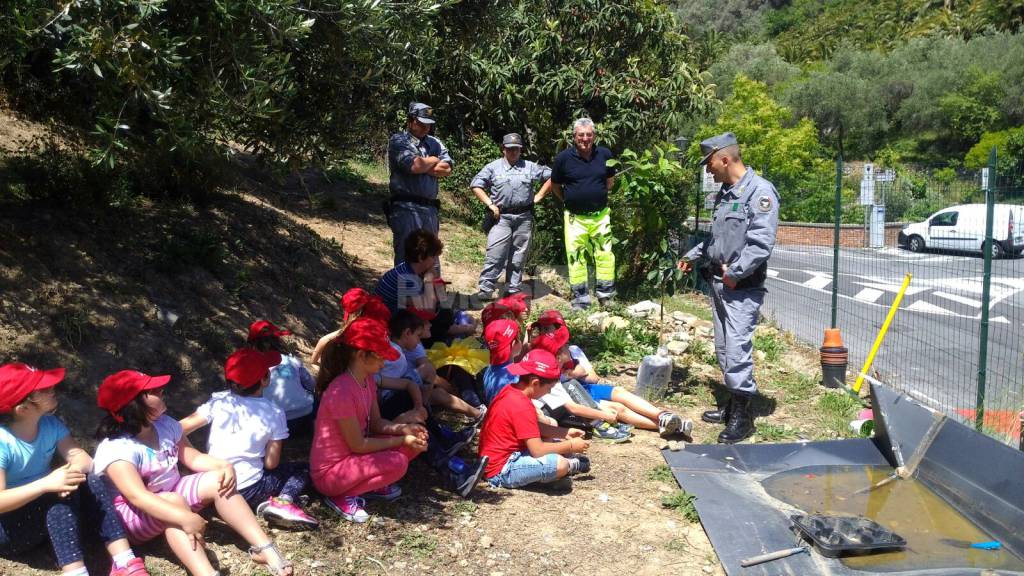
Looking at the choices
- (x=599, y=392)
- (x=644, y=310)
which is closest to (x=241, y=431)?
(x=599, y=392)

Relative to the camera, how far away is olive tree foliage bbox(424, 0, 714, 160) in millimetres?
11336

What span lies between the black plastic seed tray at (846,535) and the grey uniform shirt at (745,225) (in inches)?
68.5

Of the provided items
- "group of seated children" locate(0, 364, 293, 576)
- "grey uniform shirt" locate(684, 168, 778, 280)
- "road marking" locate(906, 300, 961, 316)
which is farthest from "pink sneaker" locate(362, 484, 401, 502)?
"road marking" locate(906, 300, 961, 316)

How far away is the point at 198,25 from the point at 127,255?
92.1 inches

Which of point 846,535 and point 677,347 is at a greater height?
point 677,347

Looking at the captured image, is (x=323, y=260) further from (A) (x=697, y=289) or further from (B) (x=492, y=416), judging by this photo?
(A) (x=697, y=289)

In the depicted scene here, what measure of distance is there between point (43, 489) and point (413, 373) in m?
2.17

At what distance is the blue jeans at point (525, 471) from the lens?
464 centimetres

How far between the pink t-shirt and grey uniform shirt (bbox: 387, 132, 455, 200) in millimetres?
2788

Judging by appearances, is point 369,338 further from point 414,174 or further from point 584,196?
point 584,196

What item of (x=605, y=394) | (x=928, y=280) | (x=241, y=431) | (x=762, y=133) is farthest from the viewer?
(x=762, y=133)

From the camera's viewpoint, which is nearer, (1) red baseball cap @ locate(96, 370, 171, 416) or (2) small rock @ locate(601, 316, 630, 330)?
(1) red baseball cap @ locate(96, 370, 171, 416)

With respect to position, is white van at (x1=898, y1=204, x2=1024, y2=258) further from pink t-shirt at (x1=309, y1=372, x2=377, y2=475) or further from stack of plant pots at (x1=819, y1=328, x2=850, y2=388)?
pink t-shirt at (x1=309, y1=372, x2=377, y2=475)

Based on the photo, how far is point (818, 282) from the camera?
10039 millimetres
